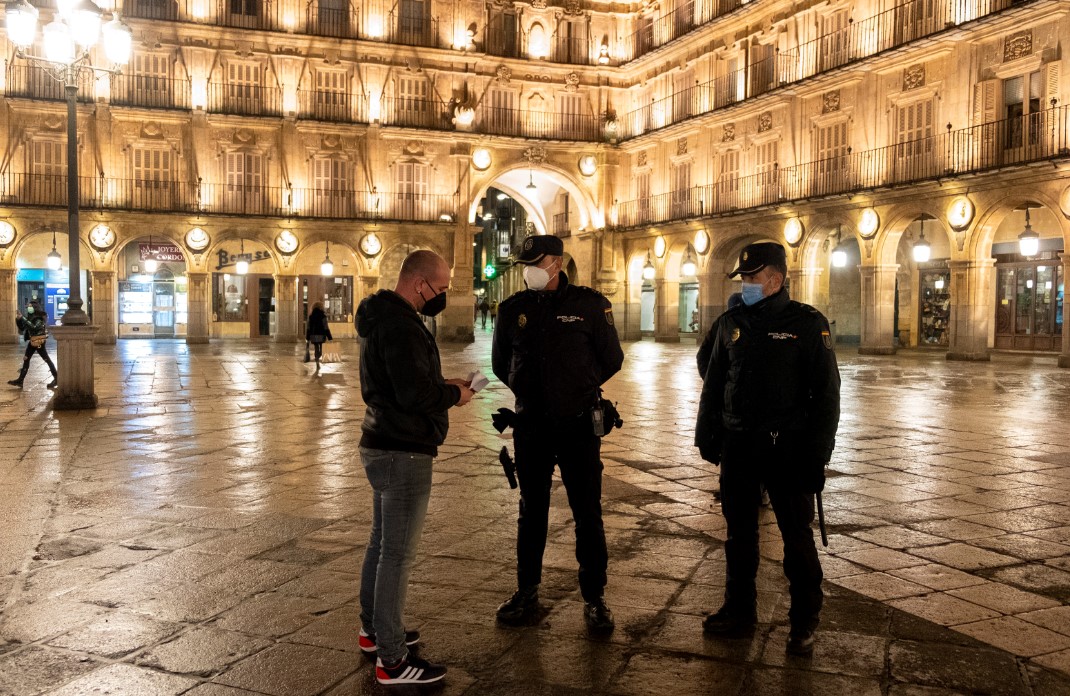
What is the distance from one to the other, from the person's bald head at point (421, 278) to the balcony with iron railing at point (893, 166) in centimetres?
2128

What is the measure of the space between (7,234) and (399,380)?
3282cm

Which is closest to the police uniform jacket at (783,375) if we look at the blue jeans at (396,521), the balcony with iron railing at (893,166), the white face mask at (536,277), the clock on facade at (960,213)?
the white face mask at (536,277)

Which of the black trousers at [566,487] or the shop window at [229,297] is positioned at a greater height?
the shop window at [229,297]

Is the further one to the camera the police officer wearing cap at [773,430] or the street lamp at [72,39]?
the street lamp at [72,39]

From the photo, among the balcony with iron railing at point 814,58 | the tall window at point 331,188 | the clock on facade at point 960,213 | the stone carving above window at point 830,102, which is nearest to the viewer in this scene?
the clock on facade at point 960,213

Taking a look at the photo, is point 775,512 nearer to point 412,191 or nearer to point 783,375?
point 783,375

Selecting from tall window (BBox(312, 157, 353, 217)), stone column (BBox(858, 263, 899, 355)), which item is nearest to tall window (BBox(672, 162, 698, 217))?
stone column (BBox(858, 263, 899, 355))

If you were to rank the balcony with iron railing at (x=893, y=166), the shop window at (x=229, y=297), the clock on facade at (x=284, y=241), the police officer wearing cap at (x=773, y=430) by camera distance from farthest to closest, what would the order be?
the shop window at (x=229, y=297) < the clock on facade at (x=284, y=241) < the balcony with iron railing at (x=893, y=166) < the police officer wearing cap at (x=773, y=430)

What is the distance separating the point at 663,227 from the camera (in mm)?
35375

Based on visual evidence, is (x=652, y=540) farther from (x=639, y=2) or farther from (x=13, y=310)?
(x=639, y=2)

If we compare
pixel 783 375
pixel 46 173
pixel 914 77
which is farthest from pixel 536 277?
pixel 46 173

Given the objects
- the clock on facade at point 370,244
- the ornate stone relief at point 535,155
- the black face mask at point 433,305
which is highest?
the ornate stone relief at point 535,155

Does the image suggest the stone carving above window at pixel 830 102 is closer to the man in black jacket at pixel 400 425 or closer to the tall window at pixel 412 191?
the tall window at pixel 412 191

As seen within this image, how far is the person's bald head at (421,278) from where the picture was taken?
12.1 feet
